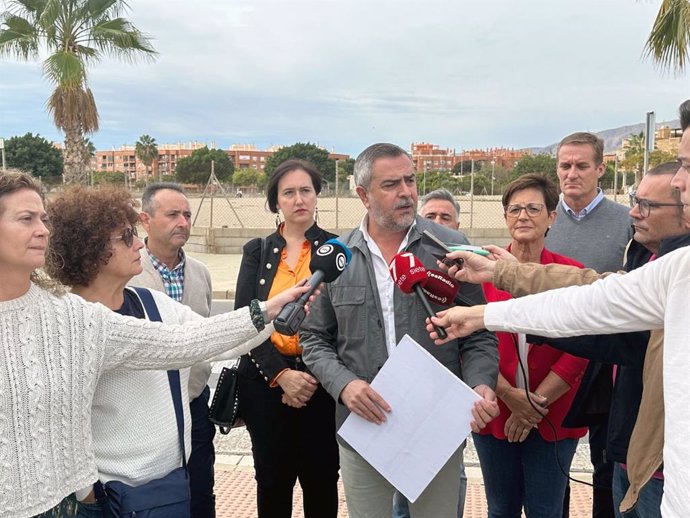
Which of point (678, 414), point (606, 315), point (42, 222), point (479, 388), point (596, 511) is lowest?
point (596, 511)

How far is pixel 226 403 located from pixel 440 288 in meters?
1.38

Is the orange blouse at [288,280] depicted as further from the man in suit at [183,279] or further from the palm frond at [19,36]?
the palm frond at [19,36]

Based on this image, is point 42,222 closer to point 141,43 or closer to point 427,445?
point 427,445

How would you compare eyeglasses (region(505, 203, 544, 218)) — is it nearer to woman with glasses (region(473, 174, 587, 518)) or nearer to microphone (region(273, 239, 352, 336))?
woman with glasses (region(473, 174, 587, 518))

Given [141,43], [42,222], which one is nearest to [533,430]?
[42,222]

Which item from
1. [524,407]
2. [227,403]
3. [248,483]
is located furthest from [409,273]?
[248,483]

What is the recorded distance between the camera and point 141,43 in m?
A: 17.6

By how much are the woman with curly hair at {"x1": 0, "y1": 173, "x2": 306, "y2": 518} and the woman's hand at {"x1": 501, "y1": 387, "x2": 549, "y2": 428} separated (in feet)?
4.95

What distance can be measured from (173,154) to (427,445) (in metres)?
141

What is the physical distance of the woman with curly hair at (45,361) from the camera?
1.76m

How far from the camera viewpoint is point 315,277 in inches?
87.4

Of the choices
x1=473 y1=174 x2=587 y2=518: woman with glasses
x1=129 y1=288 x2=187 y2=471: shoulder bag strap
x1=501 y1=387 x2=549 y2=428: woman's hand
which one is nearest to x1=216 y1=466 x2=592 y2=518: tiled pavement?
x1=473 y1=174 x2=587 y2=518: woman with glasses

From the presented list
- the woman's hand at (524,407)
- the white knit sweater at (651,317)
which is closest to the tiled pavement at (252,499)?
the woman's hand at (524,407)

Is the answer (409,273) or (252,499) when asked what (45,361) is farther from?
(252,499)
